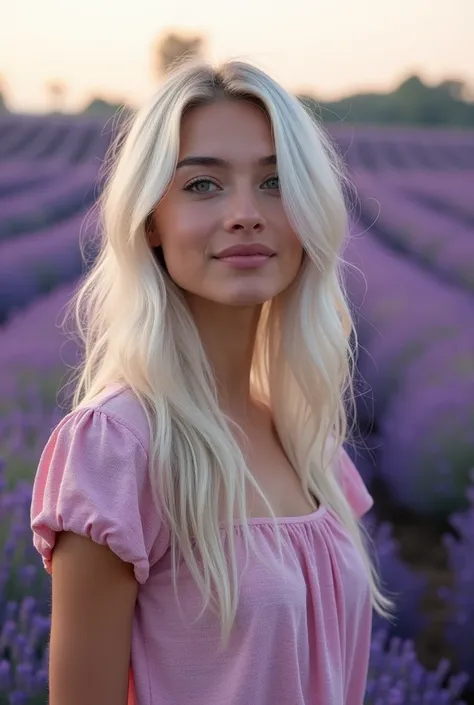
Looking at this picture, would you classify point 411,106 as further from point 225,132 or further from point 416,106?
point 225,132

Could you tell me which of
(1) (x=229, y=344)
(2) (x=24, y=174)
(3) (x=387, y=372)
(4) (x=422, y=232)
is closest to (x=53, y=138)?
(2) (x=24, y=174)

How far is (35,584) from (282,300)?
3.96 ft

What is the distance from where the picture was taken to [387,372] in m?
4.24

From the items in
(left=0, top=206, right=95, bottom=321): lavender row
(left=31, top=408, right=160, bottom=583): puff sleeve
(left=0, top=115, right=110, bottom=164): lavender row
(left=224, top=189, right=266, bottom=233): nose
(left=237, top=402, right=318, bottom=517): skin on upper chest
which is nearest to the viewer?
(left=31, top=408, right=160, bottom=583): puff sleeve

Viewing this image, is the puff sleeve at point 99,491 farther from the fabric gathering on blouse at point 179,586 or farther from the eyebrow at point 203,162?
the eyebrow at point 203,162

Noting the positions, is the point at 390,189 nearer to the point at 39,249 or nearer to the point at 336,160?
the point at 39,249

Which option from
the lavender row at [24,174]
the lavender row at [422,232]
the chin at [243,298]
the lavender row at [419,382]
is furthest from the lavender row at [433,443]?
the lavender row at [24,174]

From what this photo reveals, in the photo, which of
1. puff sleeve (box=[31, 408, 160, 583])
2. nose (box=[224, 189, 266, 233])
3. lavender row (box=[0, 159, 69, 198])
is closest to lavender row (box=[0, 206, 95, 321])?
lavender row (box=[0, 159, 69, 198])

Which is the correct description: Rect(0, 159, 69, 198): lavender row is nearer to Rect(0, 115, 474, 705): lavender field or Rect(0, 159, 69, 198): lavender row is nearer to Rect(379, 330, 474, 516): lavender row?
Rect(0, 115, 474, 705): lavender field

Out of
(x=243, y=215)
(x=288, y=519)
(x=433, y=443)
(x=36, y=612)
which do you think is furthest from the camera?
(x=433, y=443)

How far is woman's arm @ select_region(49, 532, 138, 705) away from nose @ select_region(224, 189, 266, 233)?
46 cm

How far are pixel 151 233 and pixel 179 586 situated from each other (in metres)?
0.50

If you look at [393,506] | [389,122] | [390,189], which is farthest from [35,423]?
[390,189]

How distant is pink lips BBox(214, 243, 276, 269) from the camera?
4.35 ft
